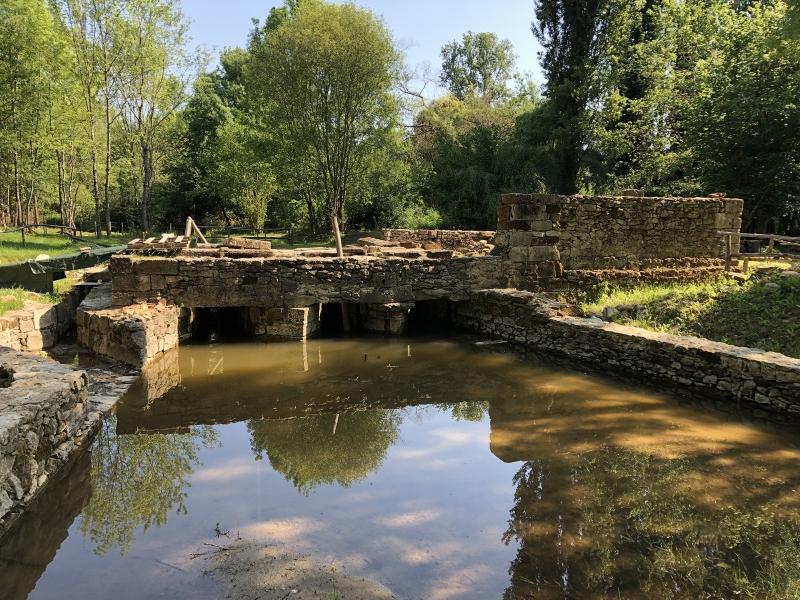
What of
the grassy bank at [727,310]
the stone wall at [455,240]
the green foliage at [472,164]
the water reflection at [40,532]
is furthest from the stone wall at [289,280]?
the green foliage at [472,164]

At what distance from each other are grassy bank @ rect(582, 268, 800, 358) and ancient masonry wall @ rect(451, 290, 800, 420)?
113 cm

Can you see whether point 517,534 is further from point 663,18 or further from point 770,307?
point 663,18

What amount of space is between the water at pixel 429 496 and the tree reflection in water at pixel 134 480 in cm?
2

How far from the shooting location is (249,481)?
5.51 meters

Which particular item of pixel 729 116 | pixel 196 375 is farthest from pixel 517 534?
pixel 729 116

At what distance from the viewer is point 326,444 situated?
6410mm

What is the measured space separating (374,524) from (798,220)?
2680 centimetres

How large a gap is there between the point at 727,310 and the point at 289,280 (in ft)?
27.3

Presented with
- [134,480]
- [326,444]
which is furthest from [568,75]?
[134,480]

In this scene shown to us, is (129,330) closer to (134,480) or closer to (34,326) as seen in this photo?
(34,326)

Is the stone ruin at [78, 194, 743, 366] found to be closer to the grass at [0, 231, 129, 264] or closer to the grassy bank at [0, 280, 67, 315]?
the grassy bank at [0, 280, 67, 315]

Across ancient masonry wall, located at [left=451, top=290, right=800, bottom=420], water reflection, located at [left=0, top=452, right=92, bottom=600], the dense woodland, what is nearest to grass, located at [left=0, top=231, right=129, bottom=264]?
the dense woodland

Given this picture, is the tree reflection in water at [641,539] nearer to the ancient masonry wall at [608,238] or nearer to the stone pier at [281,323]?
the stone pier at [281,323]

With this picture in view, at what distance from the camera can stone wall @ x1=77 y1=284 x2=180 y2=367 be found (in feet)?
30.2
